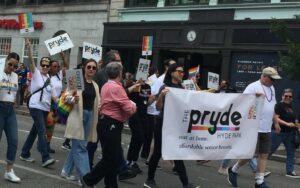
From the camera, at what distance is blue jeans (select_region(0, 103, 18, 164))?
7.78 meters

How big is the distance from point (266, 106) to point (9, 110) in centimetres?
390

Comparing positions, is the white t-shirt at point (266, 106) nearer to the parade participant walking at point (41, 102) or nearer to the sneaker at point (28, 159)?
the parade participant walking at point (41, 102)

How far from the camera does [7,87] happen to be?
25.6ft

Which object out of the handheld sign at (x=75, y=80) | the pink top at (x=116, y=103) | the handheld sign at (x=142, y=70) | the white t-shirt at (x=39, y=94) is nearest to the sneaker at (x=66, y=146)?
the white t-shirt at (x=39, y=94)

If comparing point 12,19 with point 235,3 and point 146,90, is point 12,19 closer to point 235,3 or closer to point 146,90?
point 235,3

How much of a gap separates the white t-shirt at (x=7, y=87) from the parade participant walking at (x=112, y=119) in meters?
1.43

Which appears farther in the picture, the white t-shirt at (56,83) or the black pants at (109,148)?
the white t-shirt at (56,83)

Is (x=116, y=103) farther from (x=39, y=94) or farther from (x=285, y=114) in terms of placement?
(x=285, y=114)

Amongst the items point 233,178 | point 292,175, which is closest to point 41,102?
point 233,178

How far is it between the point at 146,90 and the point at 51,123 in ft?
6.65

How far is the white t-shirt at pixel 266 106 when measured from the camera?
866 cm

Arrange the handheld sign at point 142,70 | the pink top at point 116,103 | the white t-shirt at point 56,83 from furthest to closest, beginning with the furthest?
the handheld sign at point 142,70 < the white t-shirt at point 56,83 < the pink top at point 116,103

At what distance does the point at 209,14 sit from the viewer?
2262 centimetres

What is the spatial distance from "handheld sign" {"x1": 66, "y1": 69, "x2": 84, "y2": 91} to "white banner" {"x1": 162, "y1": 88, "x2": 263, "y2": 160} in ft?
4.00
